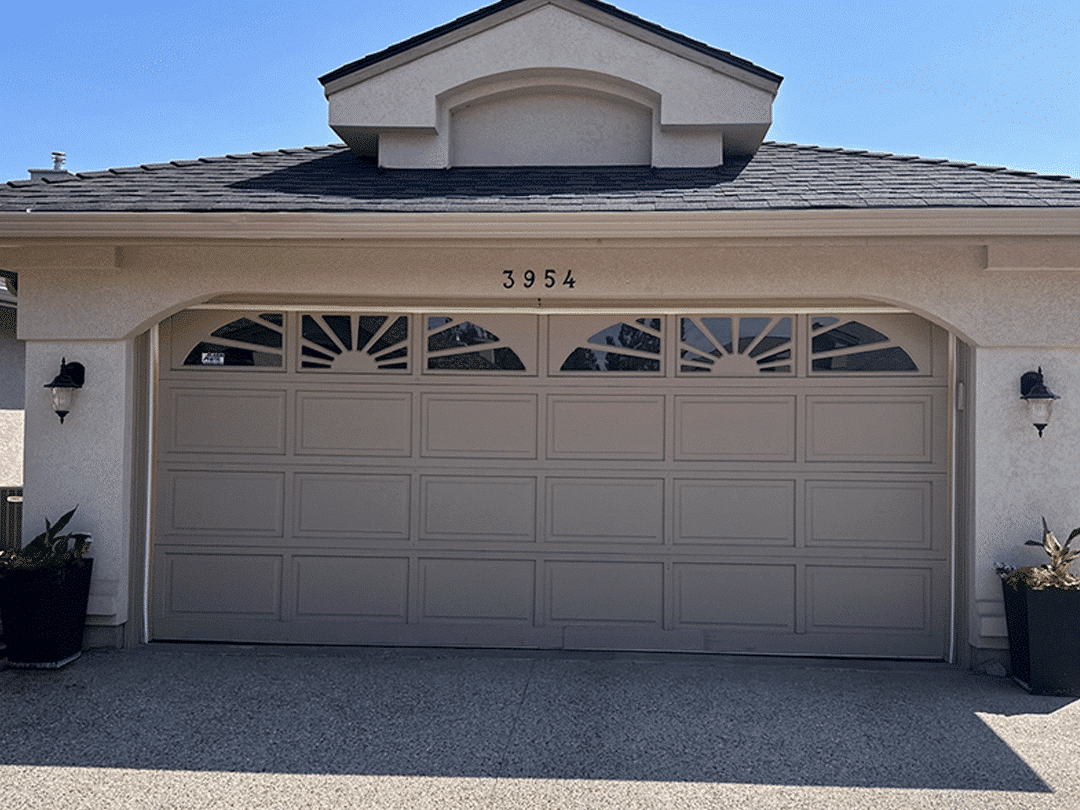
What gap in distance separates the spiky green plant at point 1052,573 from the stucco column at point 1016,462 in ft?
0.61

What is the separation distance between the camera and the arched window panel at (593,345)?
6074mm

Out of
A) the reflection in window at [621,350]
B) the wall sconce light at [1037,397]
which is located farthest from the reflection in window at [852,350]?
the reflection in window at [621,350]

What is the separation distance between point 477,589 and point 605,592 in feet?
3.05

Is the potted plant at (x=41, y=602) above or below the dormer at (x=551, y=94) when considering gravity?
below

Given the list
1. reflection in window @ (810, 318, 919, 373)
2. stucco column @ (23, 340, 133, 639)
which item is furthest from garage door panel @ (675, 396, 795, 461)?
stucco column @ (23, 340, 133, 639)

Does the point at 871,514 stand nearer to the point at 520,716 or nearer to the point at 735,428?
the point at 735,428

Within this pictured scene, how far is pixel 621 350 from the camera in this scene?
6070 millimetres

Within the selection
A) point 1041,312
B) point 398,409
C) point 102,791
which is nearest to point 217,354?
point 398,409

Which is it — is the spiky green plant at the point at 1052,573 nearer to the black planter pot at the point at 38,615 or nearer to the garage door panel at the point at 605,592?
the garage door panel at the point at 605,592

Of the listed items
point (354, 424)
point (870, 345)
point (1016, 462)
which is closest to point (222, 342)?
point (354, 424)

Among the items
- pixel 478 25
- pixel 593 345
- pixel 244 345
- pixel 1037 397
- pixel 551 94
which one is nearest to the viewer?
pixel 1037 397

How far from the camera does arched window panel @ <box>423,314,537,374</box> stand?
20.0ft

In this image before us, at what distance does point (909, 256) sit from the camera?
219 inches

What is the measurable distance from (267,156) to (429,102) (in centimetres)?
153
